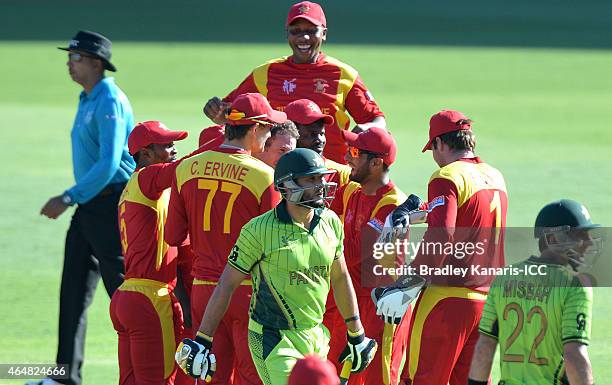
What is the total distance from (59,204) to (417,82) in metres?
16.2

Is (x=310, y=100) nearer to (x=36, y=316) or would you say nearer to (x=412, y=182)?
(x=36, y=316)

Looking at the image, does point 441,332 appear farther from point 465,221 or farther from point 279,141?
point 279,141

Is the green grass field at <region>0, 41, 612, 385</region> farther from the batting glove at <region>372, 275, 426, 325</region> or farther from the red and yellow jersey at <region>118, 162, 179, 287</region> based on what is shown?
the batting glove at <region>372, 275, 426, 325</region>

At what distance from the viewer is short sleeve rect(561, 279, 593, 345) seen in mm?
5918

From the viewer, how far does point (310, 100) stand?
30.7ft

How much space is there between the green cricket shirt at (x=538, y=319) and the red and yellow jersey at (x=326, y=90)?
3586mm

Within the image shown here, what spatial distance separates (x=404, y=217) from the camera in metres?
7.67

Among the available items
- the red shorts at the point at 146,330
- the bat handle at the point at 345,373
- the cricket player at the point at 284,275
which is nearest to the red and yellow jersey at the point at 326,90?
the red shorts at the point at 146,330

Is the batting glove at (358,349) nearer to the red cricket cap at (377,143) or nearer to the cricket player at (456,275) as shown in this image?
the cricket player at (456,275)

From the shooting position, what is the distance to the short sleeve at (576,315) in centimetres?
592

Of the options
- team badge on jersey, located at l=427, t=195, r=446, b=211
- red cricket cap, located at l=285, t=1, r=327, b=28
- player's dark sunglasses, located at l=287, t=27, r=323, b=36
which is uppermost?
red cricket cap, located at l=285, t=1, r=327, b=28

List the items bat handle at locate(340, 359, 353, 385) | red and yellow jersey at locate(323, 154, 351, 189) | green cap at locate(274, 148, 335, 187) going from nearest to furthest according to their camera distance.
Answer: green cap at locate(274, 148, 335, 187) → bat handle at locate(340, 359, 353, 385) → red and yellow jersey at locate(323, 154, 351, 189)

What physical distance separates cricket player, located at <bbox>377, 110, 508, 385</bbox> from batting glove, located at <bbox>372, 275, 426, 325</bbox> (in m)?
0.02

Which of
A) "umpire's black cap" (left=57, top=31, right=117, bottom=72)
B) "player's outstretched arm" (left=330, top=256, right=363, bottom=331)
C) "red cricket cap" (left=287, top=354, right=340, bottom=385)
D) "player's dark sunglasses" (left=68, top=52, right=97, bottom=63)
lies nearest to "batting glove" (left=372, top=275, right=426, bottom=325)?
"player's outstretched arm" (left=330, top=256, right=363, bottom=331)
